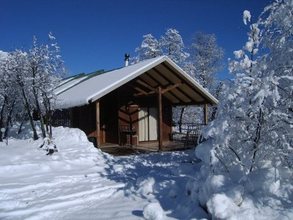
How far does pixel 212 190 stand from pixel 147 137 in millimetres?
13706

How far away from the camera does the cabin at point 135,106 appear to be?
670 inches

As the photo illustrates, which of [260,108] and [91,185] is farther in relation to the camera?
[91,185]

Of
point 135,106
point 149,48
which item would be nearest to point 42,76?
point 135,106

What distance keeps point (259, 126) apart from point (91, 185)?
4823mm

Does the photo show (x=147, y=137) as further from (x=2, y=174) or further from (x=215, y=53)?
(x=215, y=53)

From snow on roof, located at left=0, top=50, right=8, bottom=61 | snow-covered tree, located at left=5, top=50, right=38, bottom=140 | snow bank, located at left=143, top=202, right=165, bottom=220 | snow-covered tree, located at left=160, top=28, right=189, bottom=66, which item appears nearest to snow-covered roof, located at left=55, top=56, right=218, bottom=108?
snow-covered tree, located at left=5, top=50, right=38, bottom=140

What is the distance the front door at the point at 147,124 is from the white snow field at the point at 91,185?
5461 millimetres

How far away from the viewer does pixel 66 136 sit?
15.6 m

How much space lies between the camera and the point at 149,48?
113 feet

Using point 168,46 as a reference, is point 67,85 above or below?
below

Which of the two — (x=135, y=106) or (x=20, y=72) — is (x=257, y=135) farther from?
(x=135, y=106)

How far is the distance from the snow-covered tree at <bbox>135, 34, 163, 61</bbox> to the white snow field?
20.9 metres

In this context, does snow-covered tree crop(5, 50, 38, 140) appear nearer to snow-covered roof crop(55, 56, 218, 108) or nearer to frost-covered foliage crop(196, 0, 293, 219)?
snow-covered roof crop(55, 56, 218, 108)

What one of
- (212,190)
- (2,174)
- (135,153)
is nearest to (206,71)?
(135,153)
